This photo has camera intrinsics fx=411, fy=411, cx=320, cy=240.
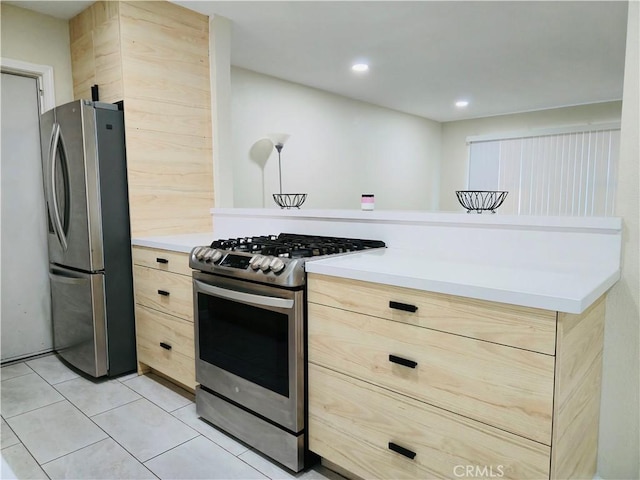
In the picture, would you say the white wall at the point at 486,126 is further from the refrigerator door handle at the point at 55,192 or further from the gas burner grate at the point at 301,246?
the refrigerator door handle at the point at 55,192

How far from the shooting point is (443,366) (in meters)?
1.29

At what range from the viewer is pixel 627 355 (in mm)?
1509

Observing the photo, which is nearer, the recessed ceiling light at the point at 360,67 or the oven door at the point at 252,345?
the oven door at the point at 252,345

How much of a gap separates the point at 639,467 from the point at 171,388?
2.31m

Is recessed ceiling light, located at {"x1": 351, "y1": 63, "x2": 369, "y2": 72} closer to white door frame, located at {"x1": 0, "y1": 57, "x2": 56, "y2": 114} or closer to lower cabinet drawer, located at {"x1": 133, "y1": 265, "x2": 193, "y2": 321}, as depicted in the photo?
white door frame, located at {"x1": 0, "y1": 57, "x2": 56, "y2": 114}

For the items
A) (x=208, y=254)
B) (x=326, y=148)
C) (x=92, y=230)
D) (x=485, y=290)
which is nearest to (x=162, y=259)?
(x=92, y=230)

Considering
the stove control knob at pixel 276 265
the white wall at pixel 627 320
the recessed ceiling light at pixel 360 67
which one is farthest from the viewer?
the recessed ceiling light at pixel 360 67

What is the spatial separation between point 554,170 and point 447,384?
546 centimetres

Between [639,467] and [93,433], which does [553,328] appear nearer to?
[639,467]

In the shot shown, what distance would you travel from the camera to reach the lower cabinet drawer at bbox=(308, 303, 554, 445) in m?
1.11

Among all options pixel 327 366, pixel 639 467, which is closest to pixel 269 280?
pixel 327 366

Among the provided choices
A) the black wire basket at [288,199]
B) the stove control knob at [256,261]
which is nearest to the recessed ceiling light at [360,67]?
the black wire basket at [288,199]

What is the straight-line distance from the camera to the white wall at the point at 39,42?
2.76 meters

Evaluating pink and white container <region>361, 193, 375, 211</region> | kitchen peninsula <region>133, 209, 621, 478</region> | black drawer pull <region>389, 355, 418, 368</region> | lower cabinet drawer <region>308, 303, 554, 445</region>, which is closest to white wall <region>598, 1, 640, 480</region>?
kitchen peninsula <region>133, 209, 621, 478</region>
